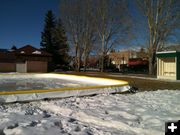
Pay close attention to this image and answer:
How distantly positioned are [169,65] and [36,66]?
19.7 meters

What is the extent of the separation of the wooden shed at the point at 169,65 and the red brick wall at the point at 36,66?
61.2 ft

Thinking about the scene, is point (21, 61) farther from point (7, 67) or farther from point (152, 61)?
point (152, 61)

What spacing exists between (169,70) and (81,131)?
39.6 ft

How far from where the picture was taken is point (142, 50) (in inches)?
668

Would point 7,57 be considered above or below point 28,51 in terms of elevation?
below

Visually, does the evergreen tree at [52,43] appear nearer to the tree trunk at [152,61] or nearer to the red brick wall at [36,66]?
the red brick wall at [36,66]

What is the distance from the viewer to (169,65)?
1190cm

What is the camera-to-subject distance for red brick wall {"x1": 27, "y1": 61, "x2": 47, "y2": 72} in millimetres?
22375

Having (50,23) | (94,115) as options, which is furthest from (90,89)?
(50,23)

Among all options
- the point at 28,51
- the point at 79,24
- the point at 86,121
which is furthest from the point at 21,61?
the point at 86,121

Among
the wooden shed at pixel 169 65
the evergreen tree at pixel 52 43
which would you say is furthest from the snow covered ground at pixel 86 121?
the evergreen tree at pixel 52 43

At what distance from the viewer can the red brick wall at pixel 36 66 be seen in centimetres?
2238

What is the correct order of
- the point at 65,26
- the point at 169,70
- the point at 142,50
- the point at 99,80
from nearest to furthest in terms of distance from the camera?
the point at 99,80 → the point at 169,70 → the point at 142,50 → the point at 65,26

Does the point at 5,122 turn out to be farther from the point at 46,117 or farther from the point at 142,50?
the point at 142,50
